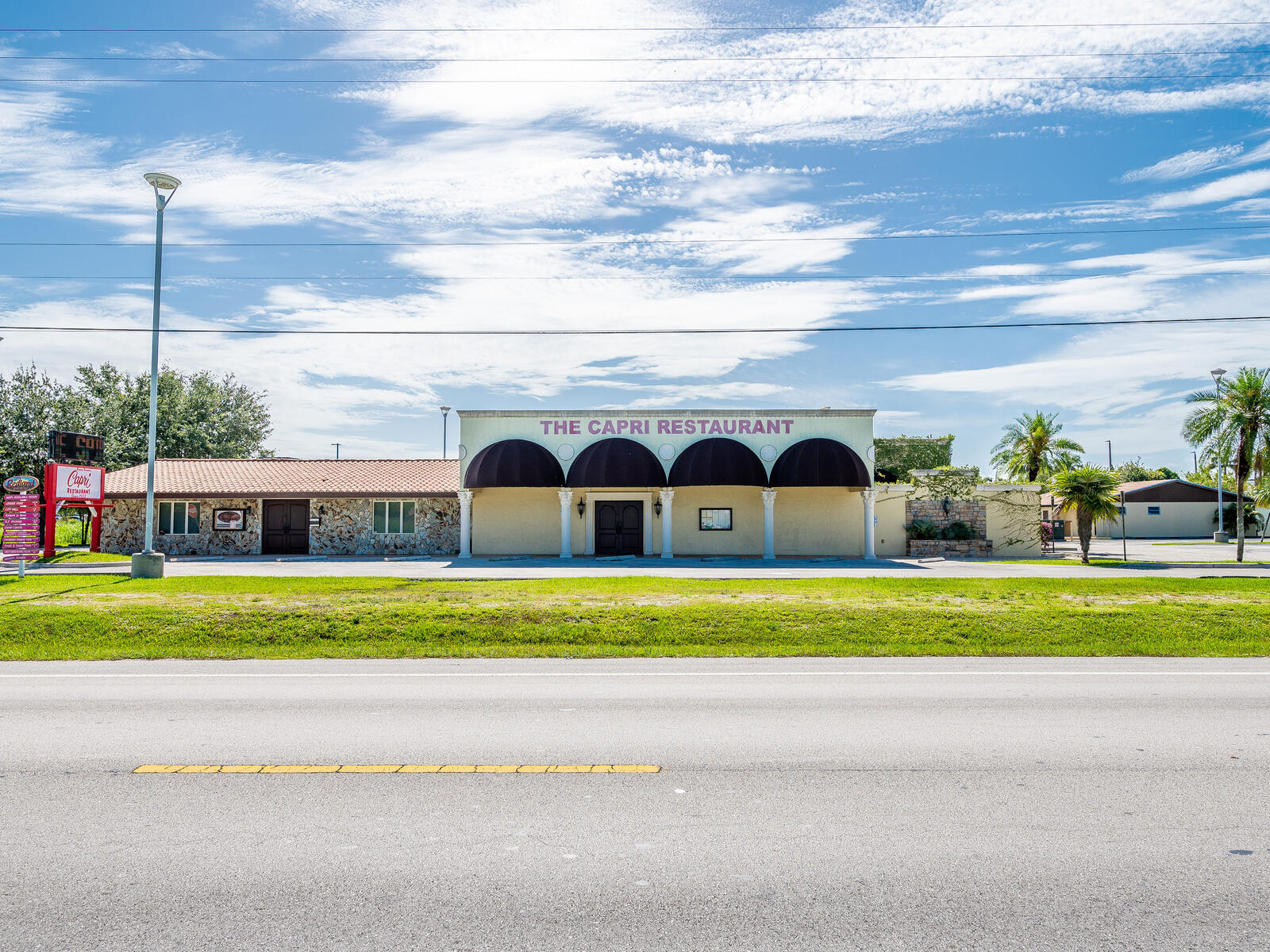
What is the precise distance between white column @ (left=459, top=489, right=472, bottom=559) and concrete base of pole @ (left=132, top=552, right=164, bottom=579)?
42.2ft

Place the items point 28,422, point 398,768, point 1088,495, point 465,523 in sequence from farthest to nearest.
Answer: point 28,422
point 465,523
point 1088,495
point 398,768

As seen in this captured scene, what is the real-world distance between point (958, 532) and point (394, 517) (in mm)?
23713

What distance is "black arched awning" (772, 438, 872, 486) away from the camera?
33.2m

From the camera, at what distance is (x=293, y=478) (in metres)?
37.4

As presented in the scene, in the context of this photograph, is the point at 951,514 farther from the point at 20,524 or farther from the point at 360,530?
the point at 20,524

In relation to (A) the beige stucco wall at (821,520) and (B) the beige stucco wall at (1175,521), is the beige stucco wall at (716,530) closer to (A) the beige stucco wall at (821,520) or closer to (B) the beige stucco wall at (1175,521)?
(A) the beige stucco wall at (821,520)

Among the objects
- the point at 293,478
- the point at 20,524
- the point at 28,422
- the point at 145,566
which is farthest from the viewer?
the point at 28,422

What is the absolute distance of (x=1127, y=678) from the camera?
32.3 feet

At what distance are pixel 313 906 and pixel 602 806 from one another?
6.07 feet

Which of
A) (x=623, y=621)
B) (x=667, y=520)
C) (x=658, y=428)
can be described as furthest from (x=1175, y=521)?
(x=623, y=621)

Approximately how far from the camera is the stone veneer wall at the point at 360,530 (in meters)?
36.4

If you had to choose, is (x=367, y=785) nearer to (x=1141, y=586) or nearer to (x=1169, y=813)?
(x=1169, y=813)

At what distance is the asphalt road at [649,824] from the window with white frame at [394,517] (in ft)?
91.5

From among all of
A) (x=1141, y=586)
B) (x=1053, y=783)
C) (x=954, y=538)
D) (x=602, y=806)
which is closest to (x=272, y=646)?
(x=602, y=806)
